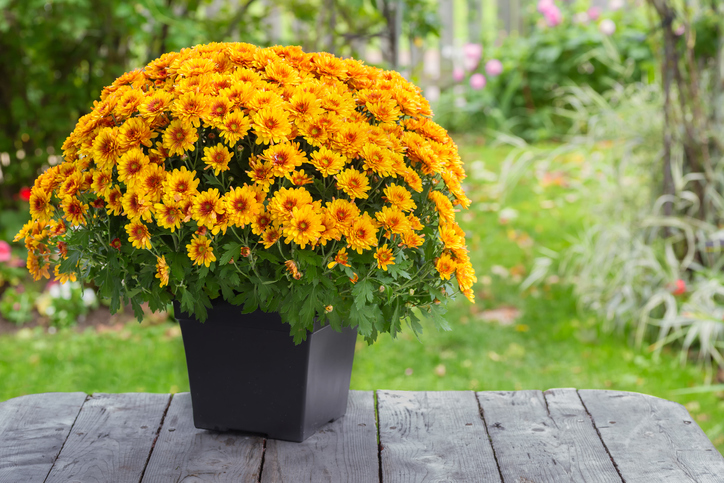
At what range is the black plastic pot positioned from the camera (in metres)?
1.08

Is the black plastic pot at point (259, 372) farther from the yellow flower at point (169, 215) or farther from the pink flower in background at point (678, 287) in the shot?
the pink flower in background at point (678, 287)

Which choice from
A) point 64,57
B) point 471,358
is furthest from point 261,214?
point 64,57

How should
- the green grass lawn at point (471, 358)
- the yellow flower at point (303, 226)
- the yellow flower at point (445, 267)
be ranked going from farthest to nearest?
the green grass lawn at point (471, 358) < the yellow flower at point (445, 267) < the yellow flower at point (303, 226)

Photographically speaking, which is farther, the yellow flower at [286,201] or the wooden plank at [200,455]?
the wooden plank at [200,455]

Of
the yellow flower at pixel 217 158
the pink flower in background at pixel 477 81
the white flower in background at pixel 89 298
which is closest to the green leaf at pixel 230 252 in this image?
the yellow flower at pixel 217 158

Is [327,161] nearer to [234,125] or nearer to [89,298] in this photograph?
[234,125]

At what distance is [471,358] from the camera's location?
2674mm

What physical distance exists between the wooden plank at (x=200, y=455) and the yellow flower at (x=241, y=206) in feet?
1.29

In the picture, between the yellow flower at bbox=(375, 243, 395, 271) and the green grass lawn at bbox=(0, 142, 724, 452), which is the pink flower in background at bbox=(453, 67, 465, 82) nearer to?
the green grass lawn at bbox=(0, 142, 724, 452)

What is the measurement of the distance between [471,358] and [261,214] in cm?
188

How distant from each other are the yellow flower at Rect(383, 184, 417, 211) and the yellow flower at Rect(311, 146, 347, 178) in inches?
3.3

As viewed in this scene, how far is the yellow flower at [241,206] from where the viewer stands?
0.93 m

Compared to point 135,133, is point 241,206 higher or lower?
lower

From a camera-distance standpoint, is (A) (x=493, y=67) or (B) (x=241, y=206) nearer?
(B) (x=241, y=206)
